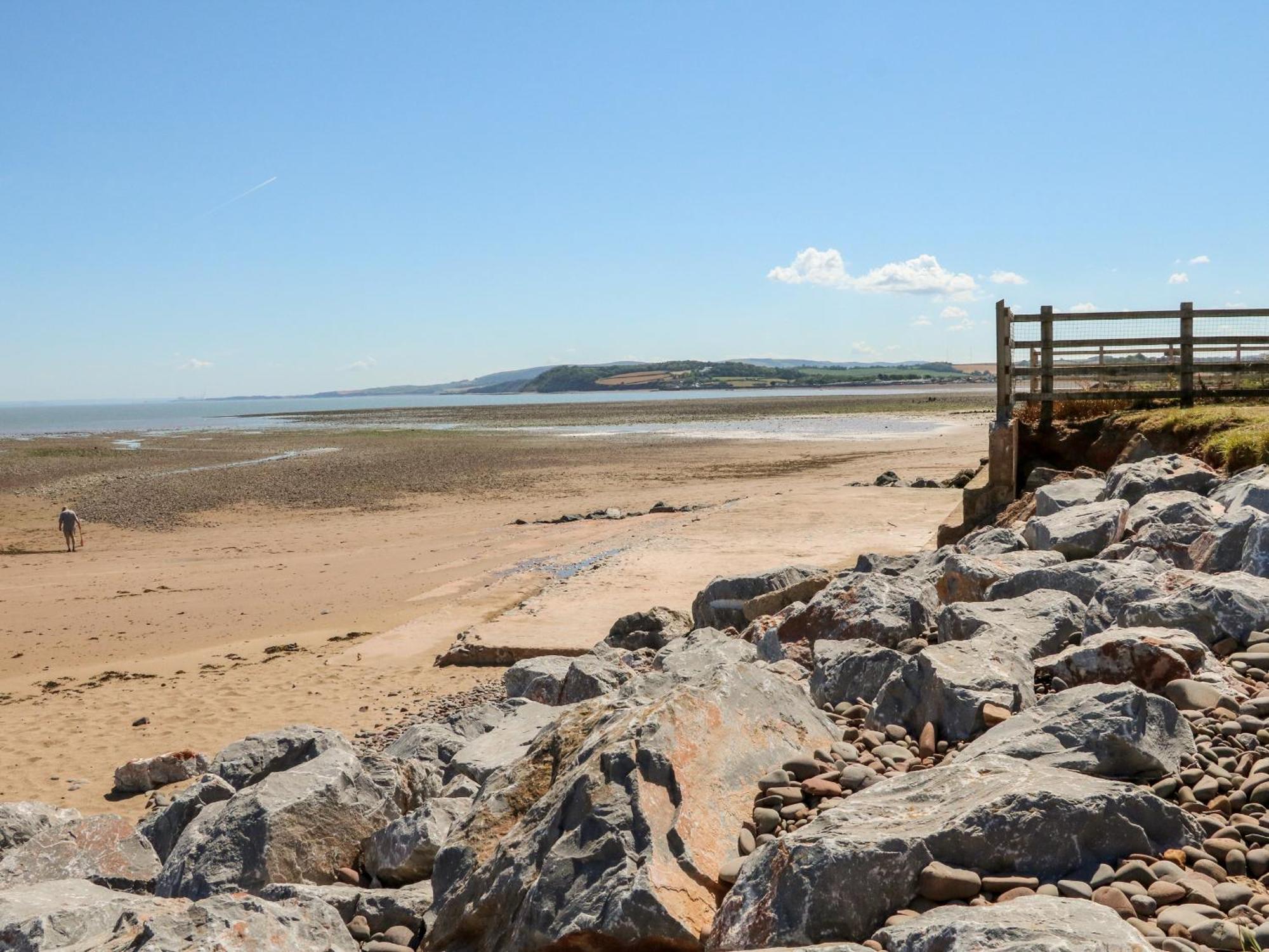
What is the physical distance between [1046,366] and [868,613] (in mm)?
8880

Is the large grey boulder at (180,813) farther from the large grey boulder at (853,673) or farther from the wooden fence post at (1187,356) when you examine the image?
the wooden fence post at (1187,356)

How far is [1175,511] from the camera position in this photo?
7629mm

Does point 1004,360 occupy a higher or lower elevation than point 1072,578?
higher

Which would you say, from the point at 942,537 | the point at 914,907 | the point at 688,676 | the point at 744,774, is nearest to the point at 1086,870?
the point at 914,907

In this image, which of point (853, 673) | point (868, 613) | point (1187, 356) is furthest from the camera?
point (1187, 356)

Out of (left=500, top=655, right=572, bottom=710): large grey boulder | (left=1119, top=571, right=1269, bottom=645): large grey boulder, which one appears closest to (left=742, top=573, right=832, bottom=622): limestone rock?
(left=500, top=655, right=572, bottom=710): large grey boulder

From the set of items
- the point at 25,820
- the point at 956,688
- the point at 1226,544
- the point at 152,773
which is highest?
the point at 1226,544

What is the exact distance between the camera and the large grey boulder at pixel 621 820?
3.58 meters

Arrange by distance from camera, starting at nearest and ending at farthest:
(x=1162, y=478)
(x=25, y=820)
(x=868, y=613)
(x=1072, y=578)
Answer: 1. (x=25, y=820)
2. (x=1072, y=578)
3. (x=868, y=613)
4. (x=1162, y=478)

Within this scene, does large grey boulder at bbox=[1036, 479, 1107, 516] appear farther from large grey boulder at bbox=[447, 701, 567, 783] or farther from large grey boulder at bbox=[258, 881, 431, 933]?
large grey boulder at bbox=[258, 881, 431, 933]

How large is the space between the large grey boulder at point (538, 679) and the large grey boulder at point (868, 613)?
6.07ft

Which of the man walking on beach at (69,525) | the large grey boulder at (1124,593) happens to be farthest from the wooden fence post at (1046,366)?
the man walking on beach at (69,525)

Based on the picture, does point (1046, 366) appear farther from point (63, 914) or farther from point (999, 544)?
point (63, 914)

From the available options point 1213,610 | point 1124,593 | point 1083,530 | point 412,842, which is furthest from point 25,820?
point 1083,530
